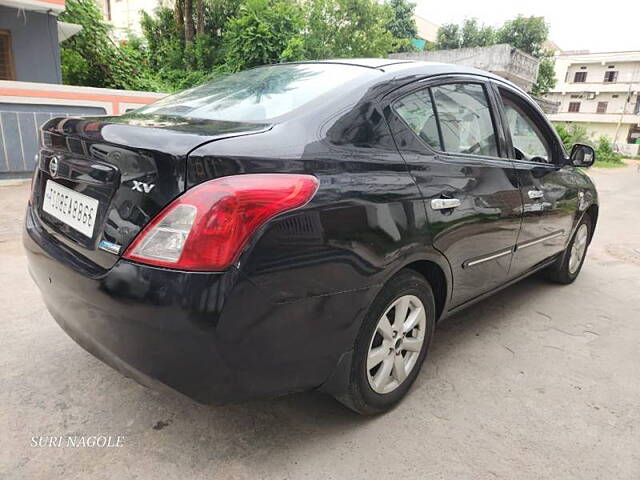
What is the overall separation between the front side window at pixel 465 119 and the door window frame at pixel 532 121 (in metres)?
0.13

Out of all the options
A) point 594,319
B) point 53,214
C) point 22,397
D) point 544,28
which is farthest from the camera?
point 544,28

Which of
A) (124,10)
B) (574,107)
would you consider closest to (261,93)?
(124,10)

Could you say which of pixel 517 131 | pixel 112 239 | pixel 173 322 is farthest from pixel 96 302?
pixel 517 131

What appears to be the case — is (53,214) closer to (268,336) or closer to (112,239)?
(112,239)

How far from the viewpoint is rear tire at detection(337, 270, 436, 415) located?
184cm

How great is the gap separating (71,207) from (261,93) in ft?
3.14

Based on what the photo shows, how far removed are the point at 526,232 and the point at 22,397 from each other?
9.39 feet

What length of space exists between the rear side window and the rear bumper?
0.89 metres

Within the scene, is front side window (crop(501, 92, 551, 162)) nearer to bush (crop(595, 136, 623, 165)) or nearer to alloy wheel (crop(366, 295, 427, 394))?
alloy wheel (crop(366, 295, 427, 394))

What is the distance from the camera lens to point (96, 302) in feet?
4.92

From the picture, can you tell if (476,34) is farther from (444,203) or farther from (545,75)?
(444,203)

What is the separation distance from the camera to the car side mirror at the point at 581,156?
3.35m

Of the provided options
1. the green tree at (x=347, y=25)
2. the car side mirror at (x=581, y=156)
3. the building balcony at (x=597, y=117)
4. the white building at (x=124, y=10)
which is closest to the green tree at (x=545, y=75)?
the green tree at (x=347, y=25)

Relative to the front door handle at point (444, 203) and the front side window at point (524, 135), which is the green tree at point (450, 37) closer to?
the front side window at point (524, 135)
